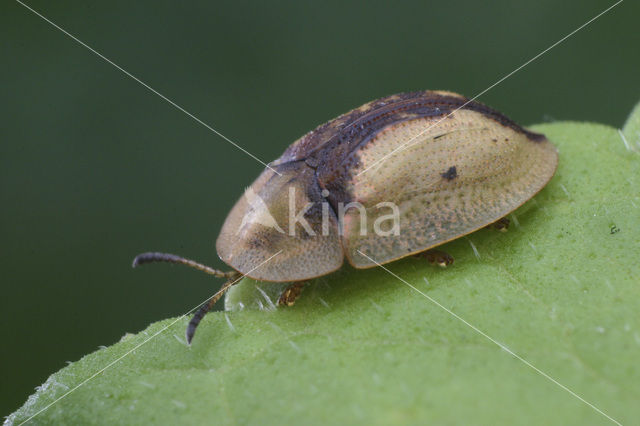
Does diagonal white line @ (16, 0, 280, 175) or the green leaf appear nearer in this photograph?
the green leaf

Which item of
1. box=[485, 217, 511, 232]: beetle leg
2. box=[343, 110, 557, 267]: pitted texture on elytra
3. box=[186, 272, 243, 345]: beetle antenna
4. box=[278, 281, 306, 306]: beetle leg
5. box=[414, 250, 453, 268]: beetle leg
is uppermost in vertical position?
box=[343, 110, 557, 267]: pitted texture on elytra

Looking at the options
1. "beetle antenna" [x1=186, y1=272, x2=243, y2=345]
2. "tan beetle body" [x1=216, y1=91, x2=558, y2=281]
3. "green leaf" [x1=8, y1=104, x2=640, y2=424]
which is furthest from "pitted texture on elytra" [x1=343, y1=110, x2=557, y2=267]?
"beetle antenna" [x1=186, y1=272, x2=243, y2=345]

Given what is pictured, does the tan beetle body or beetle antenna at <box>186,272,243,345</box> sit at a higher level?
the tan beetle body

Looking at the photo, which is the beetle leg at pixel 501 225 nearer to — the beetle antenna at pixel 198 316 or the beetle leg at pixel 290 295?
the beetle leg at pixel 290 295

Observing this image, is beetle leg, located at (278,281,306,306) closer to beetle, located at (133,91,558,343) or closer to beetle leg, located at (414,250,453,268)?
beetle, located at (133,91,558,343)

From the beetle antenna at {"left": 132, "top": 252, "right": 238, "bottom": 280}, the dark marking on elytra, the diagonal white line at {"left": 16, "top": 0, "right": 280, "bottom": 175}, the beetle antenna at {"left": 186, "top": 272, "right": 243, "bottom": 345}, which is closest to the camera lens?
the beetle antenna at {"left": 186, "top": 272, "right": 243, "bottom": 345}

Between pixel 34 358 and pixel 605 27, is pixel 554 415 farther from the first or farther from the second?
pixel 605 27
